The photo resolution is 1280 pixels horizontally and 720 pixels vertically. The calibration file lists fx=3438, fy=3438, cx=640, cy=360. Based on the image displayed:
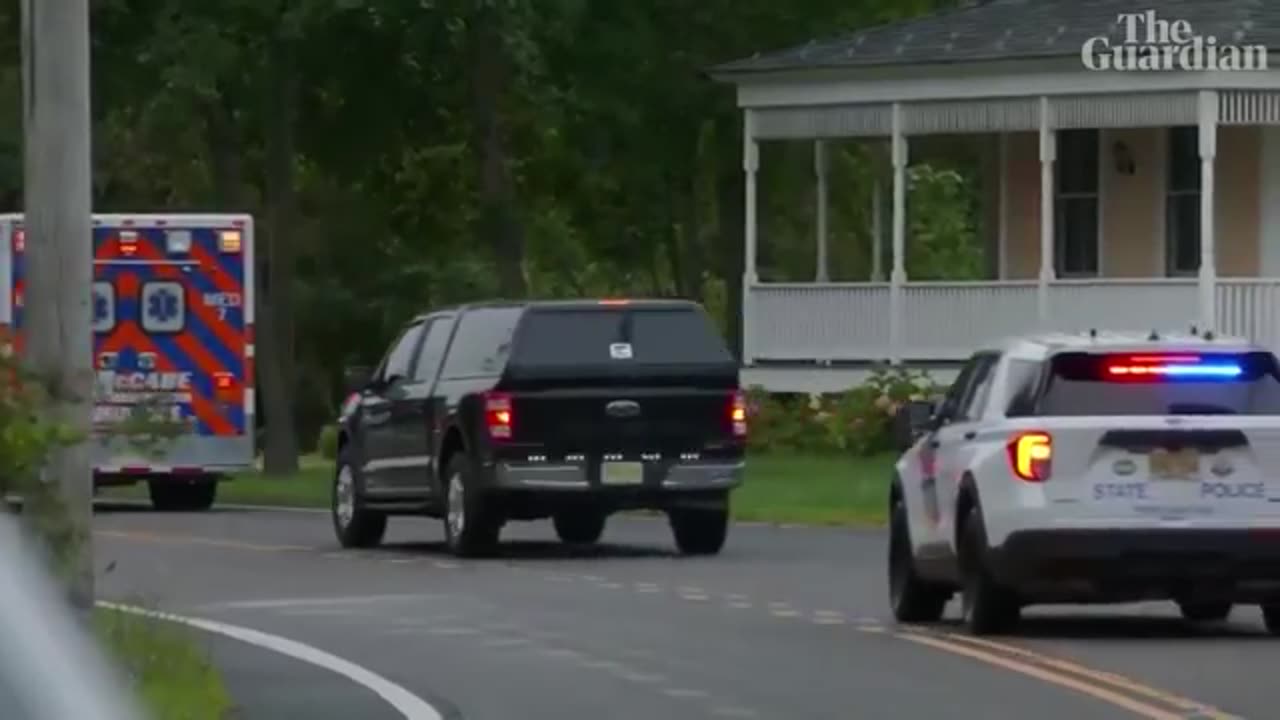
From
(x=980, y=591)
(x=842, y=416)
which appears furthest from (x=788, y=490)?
(x=980, y=591)

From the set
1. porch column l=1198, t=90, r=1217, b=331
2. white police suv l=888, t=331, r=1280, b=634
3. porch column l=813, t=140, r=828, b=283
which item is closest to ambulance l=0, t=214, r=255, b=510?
porch column l=1198, t=90, r=1217, b=331

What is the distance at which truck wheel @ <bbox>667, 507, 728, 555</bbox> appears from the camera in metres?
26.4

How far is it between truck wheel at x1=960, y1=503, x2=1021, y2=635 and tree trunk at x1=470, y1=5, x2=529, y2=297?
77.4 feet

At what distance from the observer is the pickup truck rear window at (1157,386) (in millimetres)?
17875

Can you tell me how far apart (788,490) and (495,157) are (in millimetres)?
10304

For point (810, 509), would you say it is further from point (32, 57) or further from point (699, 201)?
point (699, 201)

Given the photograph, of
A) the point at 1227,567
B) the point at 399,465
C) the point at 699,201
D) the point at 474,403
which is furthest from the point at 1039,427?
the point at 699,201

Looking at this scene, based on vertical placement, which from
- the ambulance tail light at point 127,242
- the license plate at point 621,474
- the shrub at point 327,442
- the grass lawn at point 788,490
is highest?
the ambulance tail light at point 127,242

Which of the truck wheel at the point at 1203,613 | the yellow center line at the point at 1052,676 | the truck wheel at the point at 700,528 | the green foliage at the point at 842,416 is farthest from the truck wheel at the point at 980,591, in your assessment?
the green foliage at the point at 842,416

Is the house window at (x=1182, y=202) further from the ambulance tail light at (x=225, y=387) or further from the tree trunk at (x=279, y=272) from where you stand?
the ambulance tail light at (x=225, y=387)

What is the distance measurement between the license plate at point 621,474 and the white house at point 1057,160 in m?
13.8

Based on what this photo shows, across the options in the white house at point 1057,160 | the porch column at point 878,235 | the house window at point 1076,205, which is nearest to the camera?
the white house at point 1057,160

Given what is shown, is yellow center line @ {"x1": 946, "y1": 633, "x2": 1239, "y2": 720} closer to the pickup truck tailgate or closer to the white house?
the pickup truck tailgate

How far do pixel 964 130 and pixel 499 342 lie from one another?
16373 millimetres
